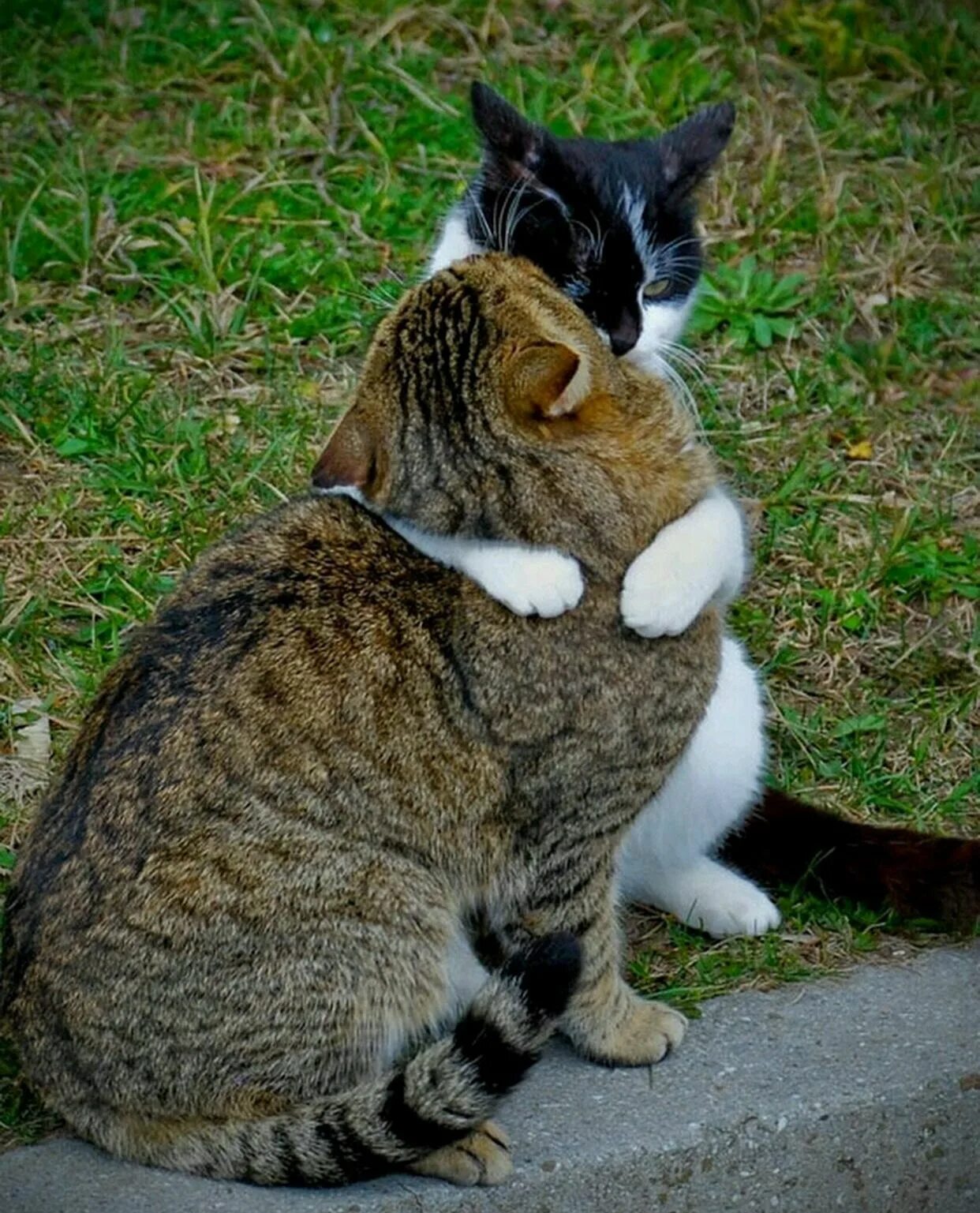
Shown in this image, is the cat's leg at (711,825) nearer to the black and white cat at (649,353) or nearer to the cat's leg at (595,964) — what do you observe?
the black and white cat at (649,353)

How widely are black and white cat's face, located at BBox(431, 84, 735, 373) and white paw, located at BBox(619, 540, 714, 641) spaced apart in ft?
2.52

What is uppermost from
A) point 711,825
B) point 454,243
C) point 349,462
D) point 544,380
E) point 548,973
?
point 544,380

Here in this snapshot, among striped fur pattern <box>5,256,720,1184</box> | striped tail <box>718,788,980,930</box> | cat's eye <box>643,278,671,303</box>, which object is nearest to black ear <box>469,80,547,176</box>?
cat's eye <box>643,278,671,303</box>

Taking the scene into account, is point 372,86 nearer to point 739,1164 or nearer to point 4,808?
point 4,808

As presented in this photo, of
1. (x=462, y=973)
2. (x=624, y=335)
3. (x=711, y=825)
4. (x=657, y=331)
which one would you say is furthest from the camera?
(x=657, y=331)

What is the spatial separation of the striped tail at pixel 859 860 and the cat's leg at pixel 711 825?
0.07 meters

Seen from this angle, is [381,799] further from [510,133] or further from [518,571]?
[510,133]

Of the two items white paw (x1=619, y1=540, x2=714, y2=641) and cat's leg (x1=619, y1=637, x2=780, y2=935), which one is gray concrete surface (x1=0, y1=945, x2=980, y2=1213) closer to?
cat's leg (x1=619, y1=637, x2=780, y2=935)

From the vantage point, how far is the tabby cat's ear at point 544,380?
2.79 meters

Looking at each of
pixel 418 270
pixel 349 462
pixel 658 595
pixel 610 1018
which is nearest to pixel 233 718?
pixel 349 462

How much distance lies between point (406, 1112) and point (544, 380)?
1112 millimetres

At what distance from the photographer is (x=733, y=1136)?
9.46 feet

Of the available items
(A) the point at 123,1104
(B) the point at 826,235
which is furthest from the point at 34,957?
(B) the point at 826,235

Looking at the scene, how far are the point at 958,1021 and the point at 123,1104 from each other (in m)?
1.40
